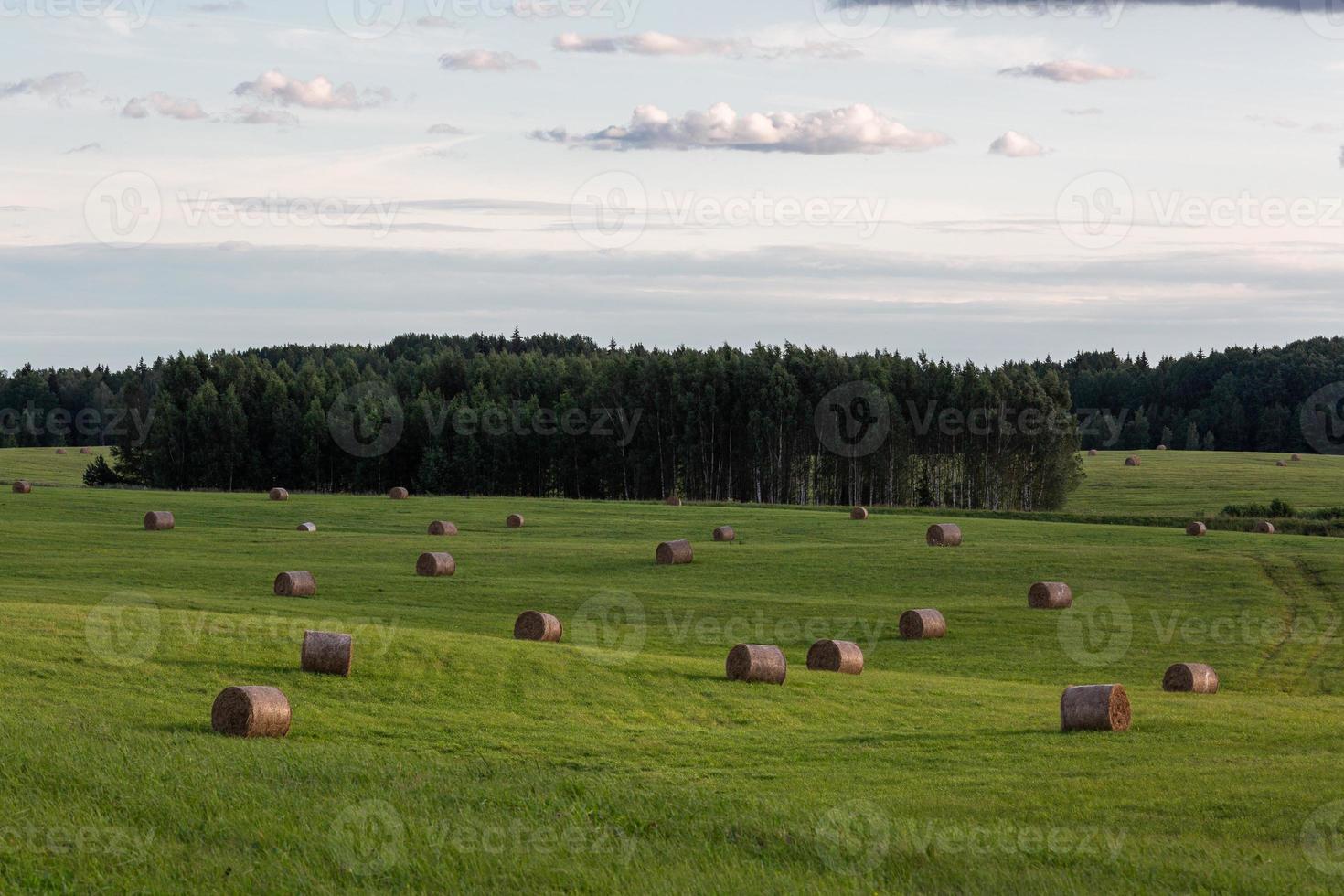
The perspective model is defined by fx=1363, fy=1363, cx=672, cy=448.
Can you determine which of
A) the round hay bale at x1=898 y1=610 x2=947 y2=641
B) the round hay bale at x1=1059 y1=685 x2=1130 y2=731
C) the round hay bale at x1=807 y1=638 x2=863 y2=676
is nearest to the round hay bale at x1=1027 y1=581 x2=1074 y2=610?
the round hay bale at x1=898 y1=610 x2=947 y2=641

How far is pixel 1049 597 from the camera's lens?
44.1 meters

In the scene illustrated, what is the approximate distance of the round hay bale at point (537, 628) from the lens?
112ft

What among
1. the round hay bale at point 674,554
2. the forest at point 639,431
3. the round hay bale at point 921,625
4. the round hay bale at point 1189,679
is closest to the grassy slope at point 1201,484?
the forest at point 639,431

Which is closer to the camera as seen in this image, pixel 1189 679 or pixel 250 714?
pixel 250 714

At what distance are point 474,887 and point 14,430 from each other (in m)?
198

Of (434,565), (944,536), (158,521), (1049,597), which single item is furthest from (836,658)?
(158,521)

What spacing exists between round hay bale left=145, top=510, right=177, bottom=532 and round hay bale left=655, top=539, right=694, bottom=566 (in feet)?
80.4

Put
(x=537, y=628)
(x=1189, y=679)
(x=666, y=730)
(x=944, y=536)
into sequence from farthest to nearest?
(x=944, y=536) < (x=537, y=628) < (x=1189, y=679) < (x=666, y=730)

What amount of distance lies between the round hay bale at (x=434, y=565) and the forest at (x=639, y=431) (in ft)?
180

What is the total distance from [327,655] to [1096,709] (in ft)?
46.9

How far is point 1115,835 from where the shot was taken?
14820 mm

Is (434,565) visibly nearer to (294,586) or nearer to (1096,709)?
(294,586)

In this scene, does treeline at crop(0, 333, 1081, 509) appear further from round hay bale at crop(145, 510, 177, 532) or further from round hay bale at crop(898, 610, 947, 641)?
round hay bale at crop(898, 610, 947, 641)

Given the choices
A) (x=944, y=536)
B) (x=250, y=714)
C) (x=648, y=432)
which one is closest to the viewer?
(x=250, y=714)
